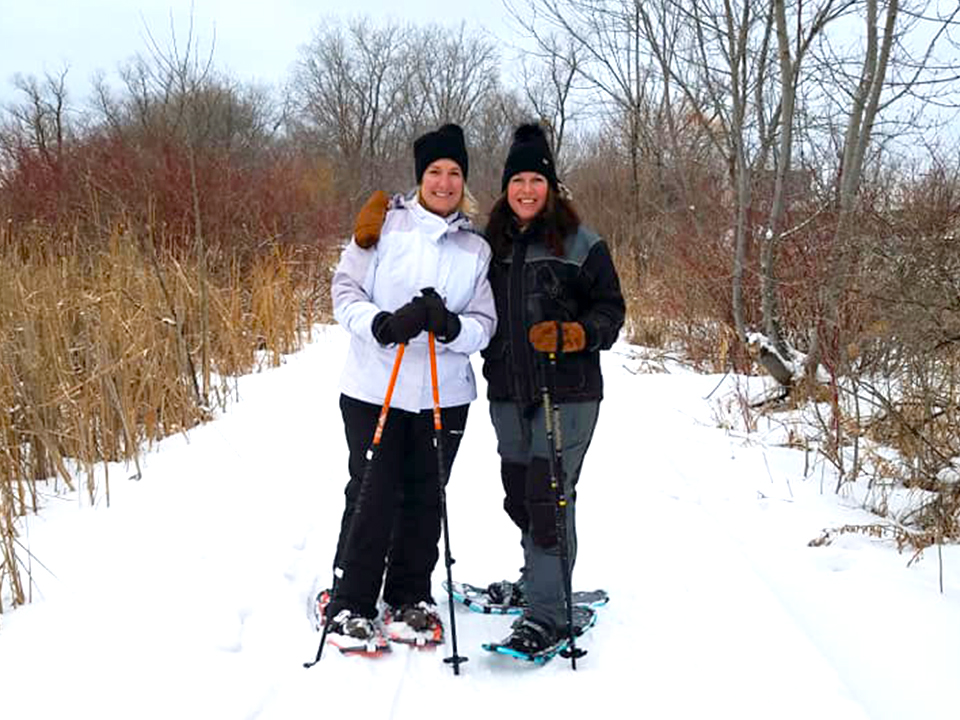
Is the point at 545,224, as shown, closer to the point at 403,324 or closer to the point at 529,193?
the point at 529,193

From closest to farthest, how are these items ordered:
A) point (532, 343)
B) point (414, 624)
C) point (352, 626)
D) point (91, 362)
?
1. point (532, 343)
2. point (352, 626)
3. point (414, 624)
4. point (91, 362)

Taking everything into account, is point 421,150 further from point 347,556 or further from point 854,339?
point 854,339

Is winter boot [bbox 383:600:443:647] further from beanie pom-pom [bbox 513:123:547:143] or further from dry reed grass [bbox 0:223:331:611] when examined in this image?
beanie pom-pom [bbox 513:123:547:143]

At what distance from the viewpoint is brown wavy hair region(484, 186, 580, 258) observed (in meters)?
2.84

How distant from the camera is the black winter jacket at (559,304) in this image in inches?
111

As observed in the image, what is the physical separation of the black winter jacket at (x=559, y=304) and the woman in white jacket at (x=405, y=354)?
0.12m

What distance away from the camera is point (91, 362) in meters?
4.85

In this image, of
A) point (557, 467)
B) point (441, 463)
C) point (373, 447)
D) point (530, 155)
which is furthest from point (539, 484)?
→ point (530, 155)

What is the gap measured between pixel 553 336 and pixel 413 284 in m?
0.58

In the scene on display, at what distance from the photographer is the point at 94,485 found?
4000 millimetres

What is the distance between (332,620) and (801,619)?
185cm

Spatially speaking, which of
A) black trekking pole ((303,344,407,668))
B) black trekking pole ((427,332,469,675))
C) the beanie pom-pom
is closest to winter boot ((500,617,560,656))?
black trekking pole ((427,332,469,675))

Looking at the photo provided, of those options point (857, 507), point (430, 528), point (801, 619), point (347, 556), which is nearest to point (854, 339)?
point (857, 507)

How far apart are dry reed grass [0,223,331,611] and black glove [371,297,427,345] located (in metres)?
1.60
